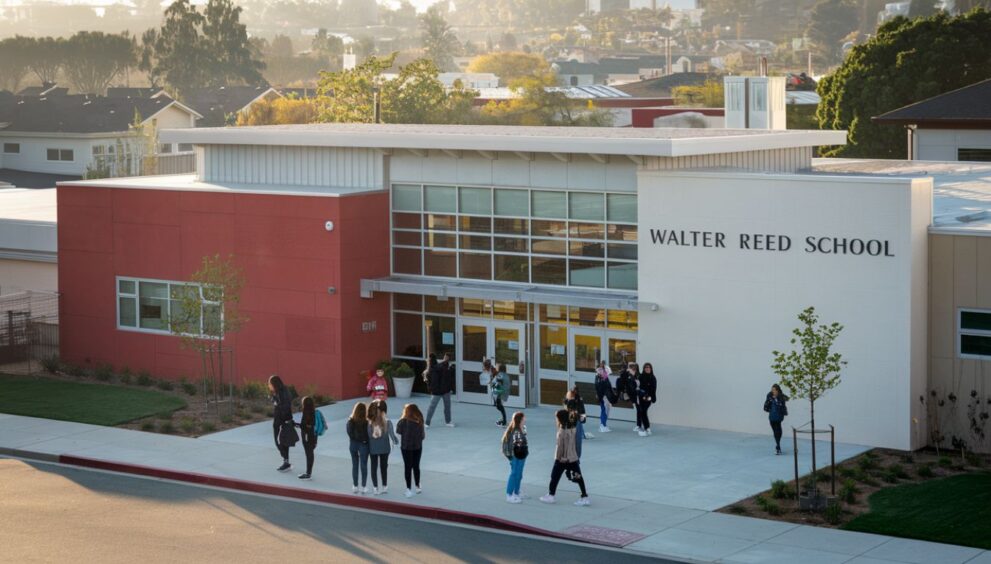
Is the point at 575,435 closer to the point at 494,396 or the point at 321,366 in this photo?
the point at 494,396

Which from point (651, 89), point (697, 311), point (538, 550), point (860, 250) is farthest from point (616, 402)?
point (651, 89)

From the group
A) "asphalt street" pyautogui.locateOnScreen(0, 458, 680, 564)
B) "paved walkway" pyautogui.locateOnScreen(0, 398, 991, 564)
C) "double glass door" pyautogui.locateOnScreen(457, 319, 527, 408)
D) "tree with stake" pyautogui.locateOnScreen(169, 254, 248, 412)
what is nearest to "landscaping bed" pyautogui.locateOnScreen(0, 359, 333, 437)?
"tree with stake" pyautogui.locateOnScreen(169, 254, 248, 412)

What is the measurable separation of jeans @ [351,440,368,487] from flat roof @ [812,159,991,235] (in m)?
10.7

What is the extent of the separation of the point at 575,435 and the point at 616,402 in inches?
282

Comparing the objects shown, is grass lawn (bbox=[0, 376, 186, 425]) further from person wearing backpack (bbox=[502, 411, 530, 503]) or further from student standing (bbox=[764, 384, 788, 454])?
student standing (bbox=[764, 384, 788, 454])

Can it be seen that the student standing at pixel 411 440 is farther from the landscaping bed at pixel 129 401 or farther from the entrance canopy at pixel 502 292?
the entrance canopy at pixel 502 292

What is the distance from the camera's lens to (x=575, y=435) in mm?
20719

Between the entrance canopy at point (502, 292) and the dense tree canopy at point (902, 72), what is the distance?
39174mm

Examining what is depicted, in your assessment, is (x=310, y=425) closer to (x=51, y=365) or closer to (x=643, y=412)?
(x=643, y=412)

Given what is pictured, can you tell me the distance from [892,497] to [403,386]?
12224 mm

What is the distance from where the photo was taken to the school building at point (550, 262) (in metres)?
25.1

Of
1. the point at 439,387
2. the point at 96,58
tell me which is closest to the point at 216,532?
the point at 439,387

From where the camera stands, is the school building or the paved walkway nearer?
the paved walkway

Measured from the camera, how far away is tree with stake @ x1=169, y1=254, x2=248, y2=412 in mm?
29125
